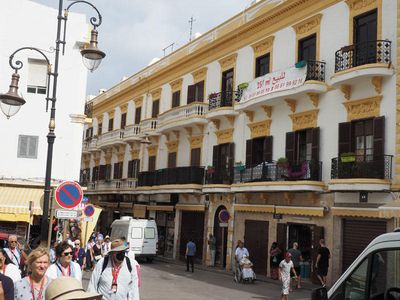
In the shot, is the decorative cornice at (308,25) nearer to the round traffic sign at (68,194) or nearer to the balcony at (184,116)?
the balcony at (184,116)

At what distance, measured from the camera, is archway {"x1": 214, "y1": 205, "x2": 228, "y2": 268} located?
27141 millimetres

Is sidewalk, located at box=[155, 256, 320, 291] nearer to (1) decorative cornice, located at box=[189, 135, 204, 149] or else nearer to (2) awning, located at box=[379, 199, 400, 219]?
(2) awning, located at box=[379, 199, 400, 219]

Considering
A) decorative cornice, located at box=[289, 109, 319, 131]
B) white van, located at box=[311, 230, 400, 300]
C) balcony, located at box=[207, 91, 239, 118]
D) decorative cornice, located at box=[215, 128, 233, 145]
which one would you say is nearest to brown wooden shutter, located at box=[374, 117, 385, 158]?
decorative cornice, located at box=[289, 109, 319, 131]

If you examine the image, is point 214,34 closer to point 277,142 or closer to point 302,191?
point 277,142

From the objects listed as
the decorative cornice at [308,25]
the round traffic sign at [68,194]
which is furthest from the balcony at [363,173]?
the round traffic sign at [68,194]

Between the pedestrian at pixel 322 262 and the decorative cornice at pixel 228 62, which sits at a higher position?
the decorative cornice at pixel 228 62

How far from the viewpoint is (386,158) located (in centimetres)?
1806

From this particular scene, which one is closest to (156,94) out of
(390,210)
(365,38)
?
(365,38)

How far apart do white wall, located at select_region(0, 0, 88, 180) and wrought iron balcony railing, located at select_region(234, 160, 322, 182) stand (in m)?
7.57

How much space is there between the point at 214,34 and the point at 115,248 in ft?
78.3

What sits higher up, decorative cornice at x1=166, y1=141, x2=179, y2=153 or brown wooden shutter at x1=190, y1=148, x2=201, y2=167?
decorative cornice at x1=166, y1=141, x2=179, y2=153

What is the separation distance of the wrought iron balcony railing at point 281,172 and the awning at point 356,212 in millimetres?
1598

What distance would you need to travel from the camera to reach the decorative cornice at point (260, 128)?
80.3ft

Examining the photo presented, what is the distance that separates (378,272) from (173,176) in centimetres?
2660
